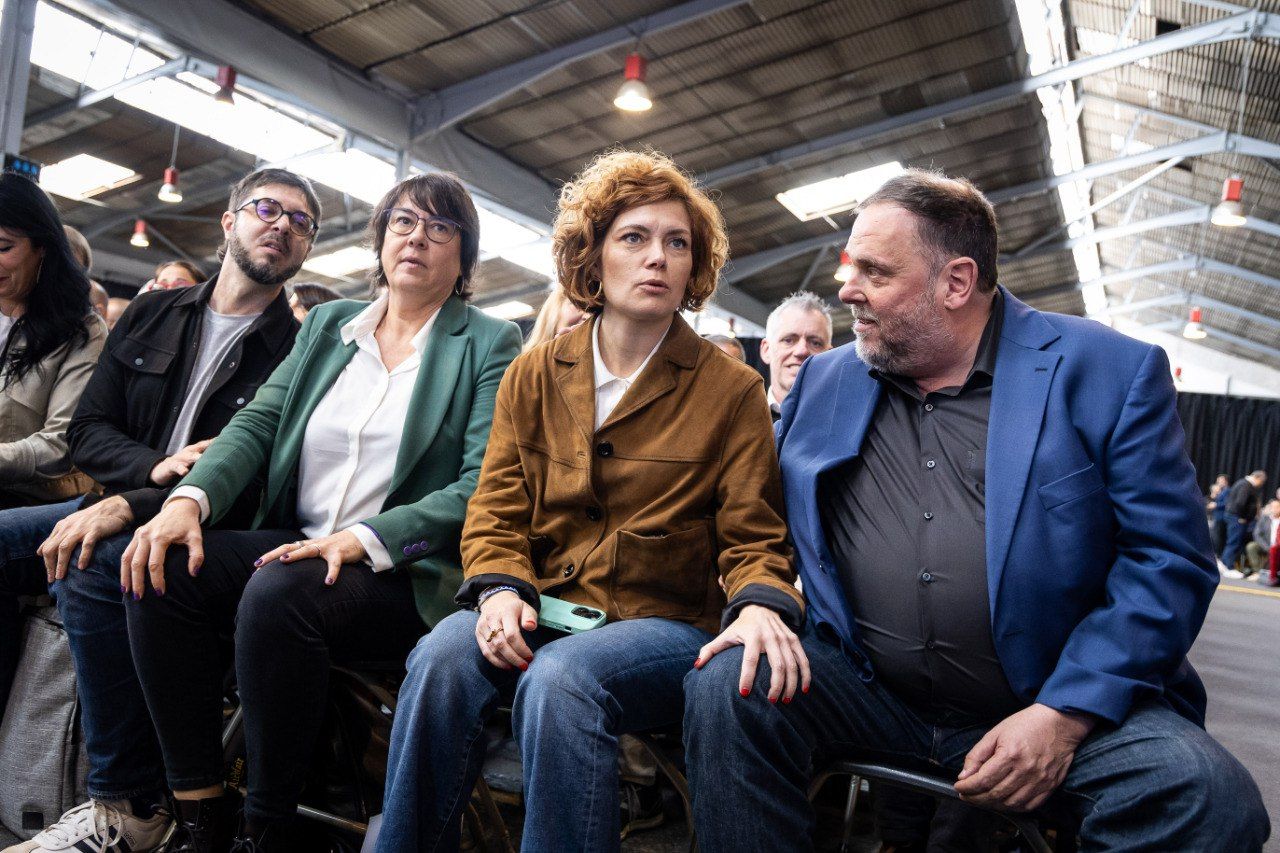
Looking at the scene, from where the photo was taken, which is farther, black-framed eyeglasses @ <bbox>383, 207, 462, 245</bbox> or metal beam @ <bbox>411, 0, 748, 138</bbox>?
metal beam @ <bbox>411, 0, 748, 138</bbox>

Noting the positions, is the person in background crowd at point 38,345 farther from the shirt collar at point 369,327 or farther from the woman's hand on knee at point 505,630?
the woman's hand on knee at point 505,630

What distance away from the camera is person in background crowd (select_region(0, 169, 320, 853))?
1.80 meters

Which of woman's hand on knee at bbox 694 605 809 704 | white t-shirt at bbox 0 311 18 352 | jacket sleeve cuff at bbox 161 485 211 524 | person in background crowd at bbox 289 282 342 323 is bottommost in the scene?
woman's hand on knee at bbox 694 605 809 704

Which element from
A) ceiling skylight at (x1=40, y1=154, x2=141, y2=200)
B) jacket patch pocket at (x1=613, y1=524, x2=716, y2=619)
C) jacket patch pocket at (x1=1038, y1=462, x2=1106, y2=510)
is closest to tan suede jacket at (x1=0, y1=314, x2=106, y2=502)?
jacket patch pocket at (x1=613, y1=524, x2=716, y2=619)

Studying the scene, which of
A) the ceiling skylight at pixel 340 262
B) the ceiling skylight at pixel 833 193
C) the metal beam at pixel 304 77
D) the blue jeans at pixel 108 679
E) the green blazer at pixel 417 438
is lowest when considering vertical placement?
the blue jeans at pixel 108 679

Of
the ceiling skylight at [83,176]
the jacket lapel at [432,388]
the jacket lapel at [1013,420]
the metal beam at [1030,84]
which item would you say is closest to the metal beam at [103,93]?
the ceiling skylight at [83,176]

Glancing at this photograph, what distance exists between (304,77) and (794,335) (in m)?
5.63

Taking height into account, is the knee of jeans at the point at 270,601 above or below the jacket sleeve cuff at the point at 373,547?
below

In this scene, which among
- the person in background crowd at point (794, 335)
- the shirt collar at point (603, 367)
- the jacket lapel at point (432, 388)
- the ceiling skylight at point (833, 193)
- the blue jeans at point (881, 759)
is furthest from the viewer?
the ceiling skylight at point (833, 193)

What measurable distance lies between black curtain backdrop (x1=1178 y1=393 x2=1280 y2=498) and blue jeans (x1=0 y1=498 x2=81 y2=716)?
20.9m

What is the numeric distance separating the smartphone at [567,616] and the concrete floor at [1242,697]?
0.99 meters

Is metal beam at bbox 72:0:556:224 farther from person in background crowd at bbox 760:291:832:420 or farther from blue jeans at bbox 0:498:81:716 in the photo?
person in background crowd at bbox 760:291:832:420

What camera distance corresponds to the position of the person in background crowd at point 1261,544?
13.6 metres

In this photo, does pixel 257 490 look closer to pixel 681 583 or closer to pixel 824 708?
pixel 681 583
